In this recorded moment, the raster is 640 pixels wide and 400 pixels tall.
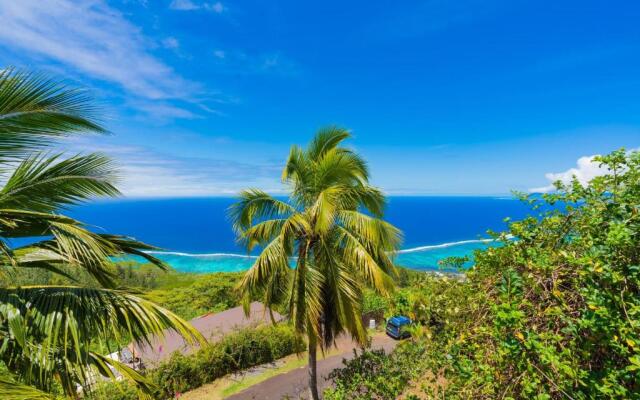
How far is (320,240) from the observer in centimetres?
582

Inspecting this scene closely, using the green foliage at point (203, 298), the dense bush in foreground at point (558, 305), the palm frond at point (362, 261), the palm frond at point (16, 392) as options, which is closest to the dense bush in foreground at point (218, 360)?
the palm frond at point (362, 261)

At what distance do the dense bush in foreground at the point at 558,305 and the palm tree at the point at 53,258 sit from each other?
262 centimetres

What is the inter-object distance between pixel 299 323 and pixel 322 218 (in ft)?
7.03

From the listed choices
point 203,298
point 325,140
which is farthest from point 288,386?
point 203,298

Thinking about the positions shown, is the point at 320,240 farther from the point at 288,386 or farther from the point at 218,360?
the point at 218,360

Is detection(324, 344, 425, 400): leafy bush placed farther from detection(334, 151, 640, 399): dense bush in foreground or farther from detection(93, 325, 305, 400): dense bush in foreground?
detection(93, 325, 305, 400): dense bush in foreground

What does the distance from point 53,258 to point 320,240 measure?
3.86 meters

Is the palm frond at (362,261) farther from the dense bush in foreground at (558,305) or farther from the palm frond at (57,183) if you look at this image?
the palm frond at (57,183)

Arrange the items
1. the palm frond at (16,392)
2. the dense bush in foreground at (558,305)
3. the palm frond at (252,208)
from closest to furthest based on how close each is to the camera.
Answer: the dense bush in foreground at (558,305) → the palm frond at (16,392) → the palm frond at (252,208)

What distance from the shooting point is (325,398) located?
4.79 m

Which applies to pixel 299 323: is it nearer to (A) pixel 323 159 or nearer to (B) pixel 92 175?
A: (A) pixel 323 159

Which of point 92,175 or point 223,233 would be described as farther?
point 223,233

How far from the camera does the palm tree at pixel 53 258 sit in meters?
2.49

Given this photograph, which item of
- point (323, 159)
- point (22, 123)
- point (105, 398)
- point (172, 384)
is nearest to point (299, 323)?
point (323, 159)
